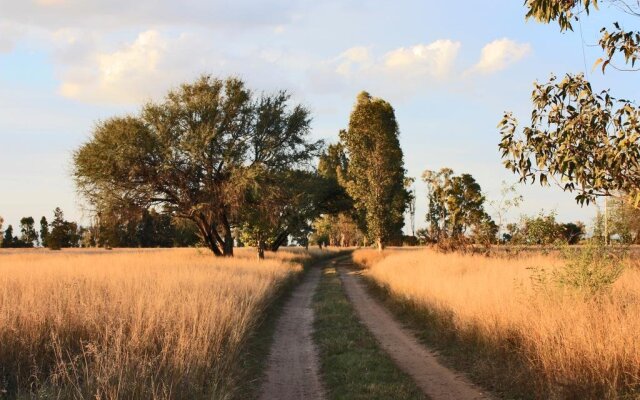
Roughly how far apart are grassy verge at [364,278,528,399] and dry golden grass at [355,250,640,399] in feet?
0.09

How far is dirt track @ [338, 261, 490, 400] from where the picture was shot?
839 centimetres

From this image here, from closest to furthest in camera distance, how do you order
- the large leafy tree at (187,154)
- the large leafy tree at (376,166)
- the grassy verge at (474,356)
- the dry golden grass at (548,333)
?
the dry golden grass at (548,333) < the grassy verge at (474,356) < the large leafy tree at (187,154) < the large leafy tree at (376,166)

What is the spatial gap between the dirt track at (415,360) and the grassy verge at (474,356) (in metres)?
0.25

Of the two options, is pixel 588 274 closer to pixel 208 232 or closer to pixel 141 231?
pixel 208 232

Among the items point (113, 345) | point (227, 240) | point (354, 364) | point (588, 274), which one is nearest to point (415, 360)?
point (354, 364)

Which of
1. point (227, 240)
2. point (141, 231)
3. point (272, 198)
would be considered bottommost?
point (227, 240)

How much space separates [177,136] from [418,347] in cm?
2322

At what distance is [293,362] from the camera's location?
1079cm

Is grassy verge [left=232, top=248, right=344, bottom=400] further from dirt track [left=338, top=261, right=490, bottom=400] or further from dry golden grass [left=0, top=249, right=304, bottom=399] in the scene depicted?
dirt track [left=338, top=261, right=490, bottom=400]

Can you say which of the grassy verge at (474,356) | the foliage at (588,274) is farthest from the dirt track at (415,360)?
the foliage at (588,274)

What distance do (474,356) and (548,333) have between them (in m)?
1.93

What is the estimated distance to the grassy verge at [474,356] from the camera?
8180 mm

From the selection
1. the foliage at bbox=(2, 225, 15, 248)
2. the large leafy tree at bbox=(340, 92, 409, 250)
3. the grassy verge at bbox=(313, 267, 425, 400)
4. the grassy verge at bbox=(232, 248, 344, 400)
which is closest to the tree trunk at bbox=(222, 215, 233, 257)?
the large leafy tree at bbox=(340, 92, 409, 250)

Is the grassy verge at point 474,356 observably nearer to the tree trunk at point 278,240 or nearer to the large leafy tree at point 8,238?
the tree trunk at point 278,240
